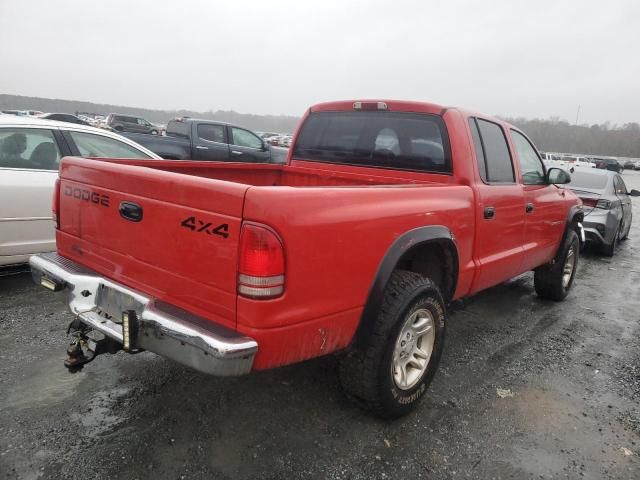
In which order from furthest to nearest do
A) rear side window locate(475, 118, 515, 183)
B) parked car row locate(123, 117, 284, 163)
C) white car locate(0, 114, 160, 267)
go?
1. parked car row locate(123, 117, 284, 163)
2. white car locate(0, 114, 160, 267)
3. rear side window locate(475, 118, 515, 183)

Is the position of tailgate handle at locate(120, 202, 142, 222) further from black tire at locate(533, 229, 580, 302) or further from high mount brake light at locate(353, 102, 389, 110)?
black tire at locate(533, 229, 580, 302)

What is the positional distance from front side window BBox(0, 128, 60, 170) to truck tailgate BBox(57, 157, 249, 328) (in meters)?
2.11

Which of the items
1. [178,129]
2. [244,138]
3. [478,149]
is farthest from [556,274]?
[178,129]

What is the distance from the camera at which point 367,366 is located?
8.64ft

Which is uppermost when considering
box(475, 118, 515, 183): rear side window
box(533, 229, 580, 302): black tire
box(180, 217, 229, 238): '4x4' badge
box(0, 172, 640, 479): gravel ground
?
box(475, 118, 515, 183): rear side window

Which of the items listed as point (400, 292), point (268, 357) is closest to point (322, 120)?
point (400, 292)

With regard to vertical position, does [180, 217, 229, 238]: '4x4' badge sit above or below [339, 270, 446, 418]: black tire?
above

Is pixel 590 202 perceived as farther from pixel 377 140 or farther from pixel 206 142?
pixel 206 142

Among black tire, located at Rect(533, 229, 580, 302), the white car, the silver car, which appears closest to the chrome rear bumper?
the white car

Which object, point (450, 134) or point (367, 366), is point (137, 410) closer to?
point (367, 366)

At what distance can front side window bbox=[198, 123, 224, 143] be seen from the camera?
12.7 m

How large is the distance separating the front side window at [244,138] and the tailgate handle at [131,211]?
11186mm

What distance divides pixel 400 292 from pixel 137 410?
1660 mm

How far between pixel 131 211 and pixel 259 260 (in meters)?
0.84
